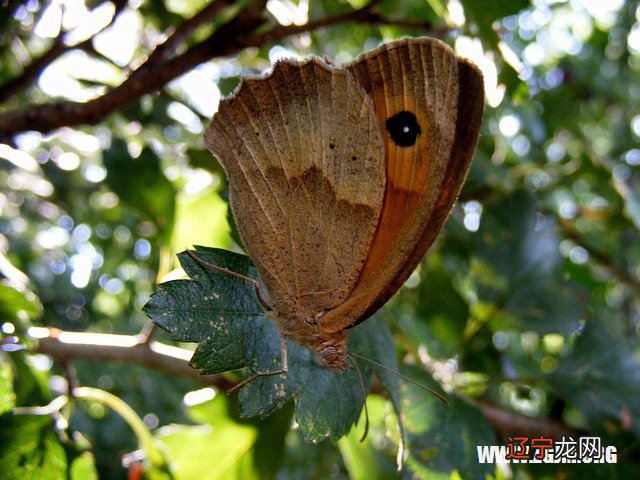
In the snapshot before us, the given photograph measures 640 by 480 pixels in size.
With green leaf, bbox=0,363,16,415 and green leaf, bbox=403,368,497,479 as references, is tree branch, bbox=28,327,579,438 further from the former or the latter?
green leaf, bbox=403,368,497,479

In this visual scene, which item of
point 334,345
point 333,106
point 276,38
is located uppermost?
point 276,38

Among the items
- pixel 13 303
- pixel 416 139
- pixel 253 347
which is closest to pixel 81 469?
pixel 13 303

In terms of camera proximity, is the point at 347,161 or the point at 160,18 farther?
the point at 160,18

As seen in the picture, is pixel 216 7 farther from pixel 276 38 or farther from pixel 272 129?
pixel 272 129

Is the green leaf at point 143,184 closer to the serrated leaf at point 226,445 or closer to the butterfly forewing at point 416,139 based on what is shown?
the serrated leaf at point 226,445

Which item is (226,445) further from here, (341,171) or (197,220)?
(341,171)

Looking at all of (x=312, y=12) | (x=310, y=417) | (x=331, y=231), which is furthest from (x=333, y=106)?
(x=312, y=12)

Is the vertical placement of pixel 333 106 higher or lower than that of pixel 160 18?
lower
